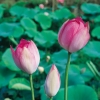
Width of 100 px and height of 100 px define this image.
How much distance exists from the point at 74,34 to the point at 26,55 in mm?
83

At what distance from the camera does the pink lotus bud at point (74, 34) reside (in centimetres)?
59

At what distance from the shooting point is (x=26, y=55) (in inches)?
23.2

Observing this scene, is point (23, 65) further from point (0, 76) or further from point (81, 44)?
point (0, 76)

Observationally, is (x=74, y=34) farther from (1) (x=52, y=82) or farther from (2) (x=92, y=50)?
(2) (x=92, y=50)

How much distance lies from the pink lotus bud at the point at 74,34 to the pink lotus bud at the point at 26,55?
5 cm

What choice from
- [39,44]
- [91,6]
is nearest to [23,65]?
[39,44]

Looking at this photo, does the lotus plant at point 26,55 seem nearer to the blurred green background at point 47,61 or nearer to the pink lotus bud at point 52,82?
the pink lotus bud at point 52,82

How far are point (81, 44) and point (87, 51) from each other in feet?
2.20

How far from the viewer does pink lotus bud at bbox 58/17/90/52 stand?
1.94 feet

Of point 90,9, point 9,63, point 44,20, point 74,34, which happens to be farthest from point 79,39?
Answer: point 90,9

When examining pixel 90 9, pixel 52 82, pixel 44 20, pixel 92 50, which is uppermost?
pixel 52 82

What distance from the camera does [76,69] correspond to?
1117 mm

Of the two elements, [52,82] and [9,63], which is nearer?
[52,82]

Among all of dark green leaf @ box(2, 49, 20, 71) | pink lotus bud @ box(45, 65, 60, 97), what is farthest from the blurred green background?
pink lotus bud @ box(45, 65, 60, 97)
